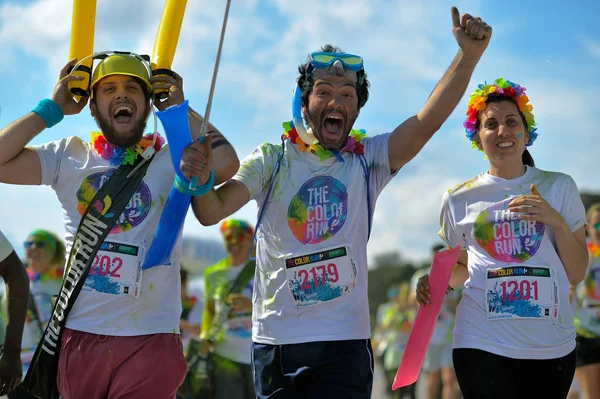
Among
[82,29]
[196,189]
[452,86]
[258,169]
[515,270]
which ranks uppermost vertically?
[82,29]

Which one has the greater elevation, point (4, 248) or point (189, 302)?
point (189, 302)

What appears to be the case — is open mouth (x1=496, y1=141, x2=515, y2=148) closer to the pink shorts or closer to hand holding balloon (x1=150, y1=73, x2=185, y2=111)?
hand holding balloon (x1=150, y1=73, x2=185, y2=111)

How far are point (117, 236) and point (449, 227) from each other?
6.13ft

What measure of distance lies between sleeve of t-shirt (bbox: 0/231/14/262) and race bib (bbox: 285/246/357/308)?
1.81 metres

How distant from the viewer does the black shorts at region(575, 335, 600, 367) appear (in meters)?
8.27

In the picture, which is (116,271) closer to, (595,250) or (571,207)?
(571,207)

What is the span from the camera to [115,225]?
15.6ft

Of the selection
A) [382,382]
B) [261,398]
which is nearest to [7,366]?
[261,398]

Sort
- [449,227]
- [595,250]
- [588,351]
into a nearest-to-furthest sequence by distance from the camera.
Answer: [449,227] < [588,351] < [595,250]

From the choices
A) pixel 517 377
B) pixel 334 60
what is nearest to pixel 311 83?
pixel 334 60

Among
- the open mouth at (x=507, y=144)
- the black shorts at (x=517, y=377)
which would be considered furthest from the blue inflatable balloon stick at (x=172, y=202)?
the open mouth at (x=507, y=144)

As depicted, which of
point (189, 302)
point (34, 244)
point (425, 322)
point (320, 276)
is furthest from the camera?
point (189, 302)

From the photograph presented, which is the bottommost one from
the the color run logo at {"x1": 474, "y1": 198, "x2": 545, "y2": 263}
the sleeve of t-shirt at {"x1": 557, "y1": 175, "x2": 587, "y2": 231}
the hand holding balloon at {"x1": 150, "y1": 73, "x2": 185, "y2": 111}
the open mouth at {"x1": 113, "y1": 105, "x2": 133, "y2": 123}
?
the the color run logo at {"x1": 474, "y1": 198, "x2": 545, "y2": 263}

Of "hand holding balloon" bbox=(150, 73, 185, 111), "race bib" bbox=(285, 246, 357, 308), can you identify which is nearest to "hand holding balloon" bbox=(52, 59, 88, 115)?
"hand holding balloon" bbox=(150, 73, 185, 111)
